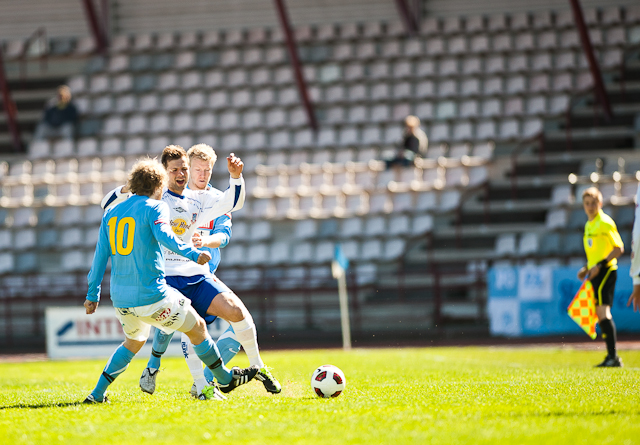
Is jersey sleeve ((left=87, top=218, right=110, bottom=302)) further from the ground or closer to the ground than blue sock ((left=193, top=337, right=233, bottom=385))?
further from the ground

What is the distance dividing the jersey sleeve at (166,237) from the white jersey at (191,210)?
609 mm

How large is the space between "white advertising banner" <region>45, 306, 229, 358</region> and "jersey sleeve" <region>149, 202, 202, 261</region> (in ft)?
29.5

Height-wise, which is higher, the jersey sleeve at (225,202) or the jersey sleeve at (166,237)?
the jersey sleeve at (225,202)

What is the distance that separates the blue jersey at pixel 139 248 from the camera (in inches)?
233

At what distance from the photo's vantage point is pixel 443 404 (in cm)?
593

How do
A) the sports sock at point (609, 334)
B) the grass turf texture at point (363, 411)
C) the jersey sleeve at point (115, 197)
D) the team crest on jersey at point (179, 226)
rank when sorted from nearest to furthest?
the grass turf texture at point (363, 411), the team crest on jersey at point (179, 226), the jersey sleeve at point (115, 197), the sports sock at point (609, 334)

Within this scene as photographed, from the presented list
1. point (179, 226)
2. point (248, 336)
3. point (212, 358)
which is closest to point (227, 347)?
point (248, 336)

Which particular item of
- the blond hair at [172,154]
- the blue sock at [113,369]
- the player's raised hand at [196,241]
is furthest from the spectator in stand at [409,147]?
the blue sock at [113,369]

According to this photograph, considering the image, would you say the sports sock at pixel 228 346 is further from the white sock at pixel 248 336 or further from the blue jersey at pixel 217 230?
the blue jersey at pixel 217 230

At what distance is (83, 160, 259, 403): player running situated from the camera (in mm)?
5941

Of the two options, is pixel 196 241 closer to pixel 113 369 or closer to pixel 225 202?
pixel 225 202

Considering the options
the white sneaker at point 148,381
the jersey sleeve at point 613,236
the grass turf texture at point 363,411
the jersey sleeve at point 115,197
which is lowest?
the grass turf texture at point 363,411

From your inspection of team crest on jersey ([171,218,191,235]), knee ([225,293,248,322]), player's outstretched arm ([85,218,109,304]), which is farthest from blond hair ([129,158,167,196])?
knee ([225,293,248,322])

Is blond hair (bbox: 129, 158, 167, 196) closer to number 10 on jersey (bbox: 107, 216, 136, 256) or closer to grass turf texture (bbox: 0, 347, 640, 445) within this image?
number 10 on jersey (bbox: 107, 216, 136, 256)
